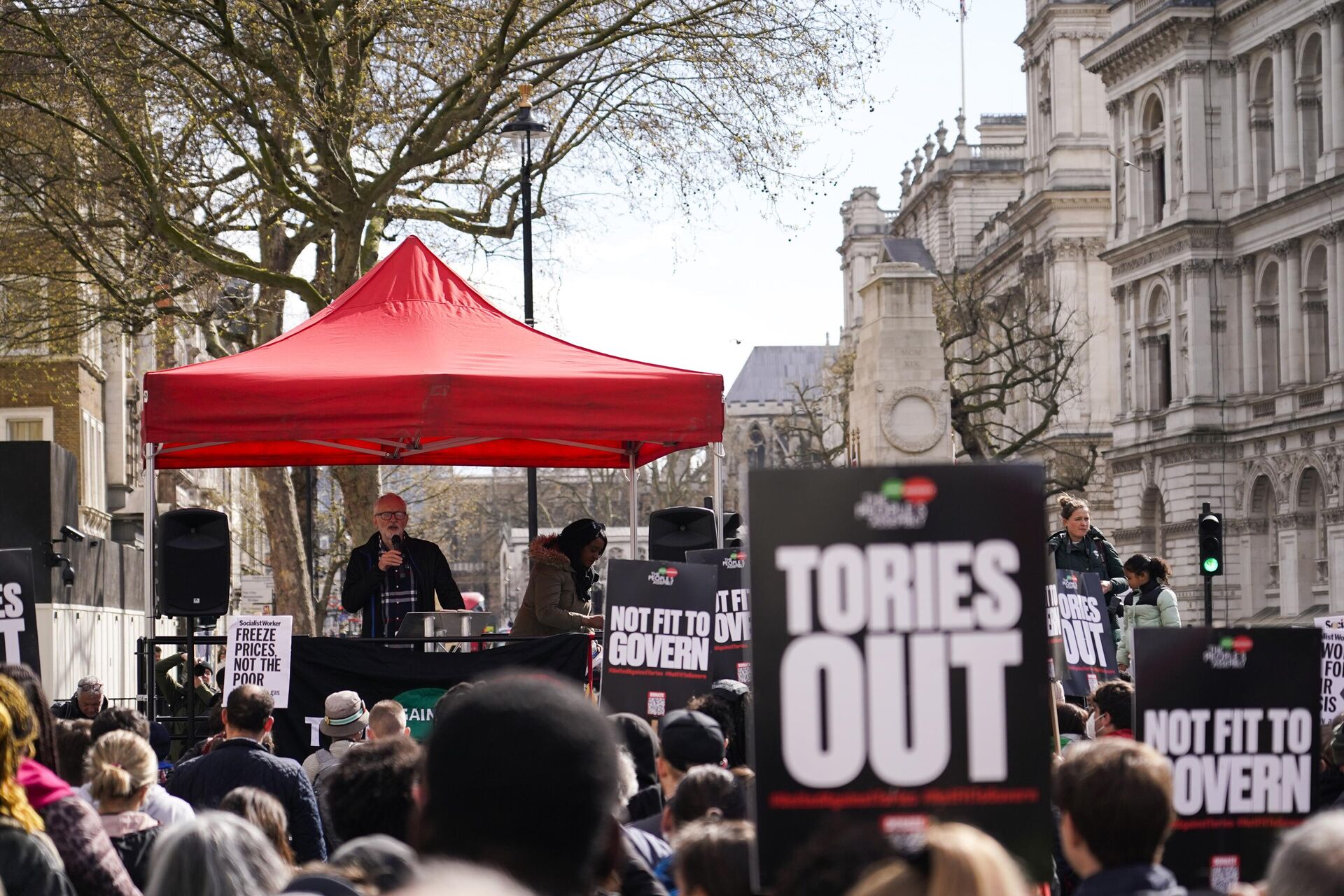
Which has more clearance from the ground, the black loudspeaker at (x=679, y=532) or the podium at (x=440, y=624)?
the black loudspeaker at (x=679, y=532)

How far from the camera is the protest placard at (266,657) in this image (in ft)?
35.6

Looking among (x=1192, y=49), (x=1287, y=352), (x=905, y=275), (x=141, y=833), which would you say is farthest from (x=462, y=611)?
(x=1192, y=49)

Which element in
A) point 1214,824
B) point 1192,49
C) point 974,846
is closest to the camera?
point 974,846

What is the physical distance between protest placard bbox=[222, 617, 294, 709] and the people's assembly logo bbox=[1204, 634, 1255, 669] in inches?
252

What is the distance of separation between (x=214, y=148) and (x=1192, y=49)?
4825cm

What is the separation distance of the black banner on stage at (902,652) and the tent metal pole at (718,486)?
324 inches

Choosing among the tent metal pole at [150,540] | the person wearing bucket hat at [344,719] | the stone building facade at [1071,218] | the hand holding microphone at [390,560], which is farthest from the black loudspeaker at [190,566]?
the stone building facade at [1071,218]

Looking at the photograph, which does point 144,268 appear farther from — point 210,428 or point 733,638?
point 733,638

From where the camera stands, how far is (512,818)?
2938mm

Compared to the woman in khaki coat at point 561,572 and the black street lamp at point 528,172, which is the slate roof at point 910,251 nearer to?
the black street lamp at point 528,172

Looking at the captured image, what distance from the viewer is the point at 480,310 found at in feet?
43.1

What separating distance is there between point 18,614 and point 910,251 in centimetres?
10447

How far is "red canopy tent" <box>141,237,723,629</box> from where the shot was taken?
1135cm

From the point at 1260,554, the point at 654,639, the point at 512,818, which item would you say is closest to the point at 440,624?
the point at 654,639
